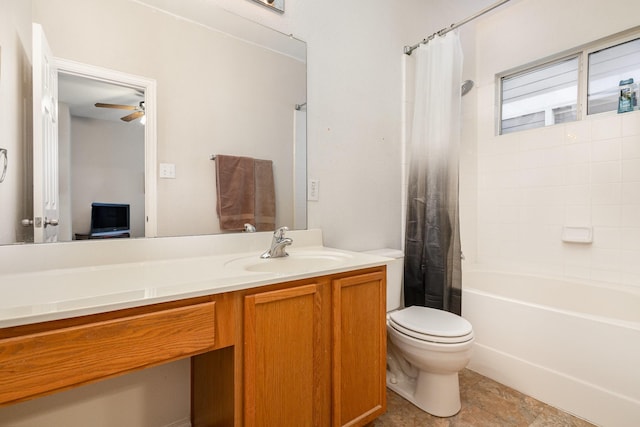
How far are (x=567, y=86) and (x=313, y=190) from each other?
2.12 metres

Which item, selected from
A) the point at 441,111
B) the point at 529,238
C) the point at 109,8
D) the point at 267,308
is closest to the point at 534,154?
the point at 529,238

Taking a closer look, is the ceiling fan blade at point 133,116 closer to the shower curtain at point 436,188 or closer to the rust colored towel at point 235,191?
the rust colored towel at point 235,191

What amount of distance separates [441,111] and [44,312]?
1.99 metres

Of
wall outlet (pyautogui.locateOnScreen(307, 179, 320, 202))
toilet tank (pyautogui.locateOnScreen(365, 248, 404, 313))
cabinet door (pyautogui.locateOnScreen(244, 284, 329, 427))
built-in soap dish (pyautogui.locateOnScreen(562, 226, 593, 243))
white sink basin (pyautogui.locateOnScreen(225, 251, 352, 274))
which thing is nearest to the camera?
cabinet door (pyautogui.locateOnScreen(244, 284, 329, 427))

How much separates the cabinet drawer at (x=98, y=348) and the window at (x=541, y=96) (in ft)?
8.95

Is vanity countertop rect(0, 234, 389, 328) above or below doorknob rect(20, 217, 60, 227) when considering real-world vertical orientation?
below

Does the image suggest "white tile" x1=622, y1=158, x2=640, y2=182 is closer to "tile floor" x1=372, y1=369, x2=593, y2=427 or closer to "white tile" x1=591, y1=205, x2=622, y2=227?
"white tile" x1=591, y1=205, x2=622, y2=227

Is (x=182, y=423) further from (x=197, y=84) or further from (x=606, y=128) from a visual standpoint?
(x=606, y=128)

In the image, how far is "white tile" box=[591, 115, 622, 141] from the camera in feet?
6.40

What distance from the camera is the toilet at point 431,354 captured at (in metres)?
1.40

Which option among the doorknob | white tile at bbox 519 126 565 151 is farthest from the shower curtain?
the doorknob

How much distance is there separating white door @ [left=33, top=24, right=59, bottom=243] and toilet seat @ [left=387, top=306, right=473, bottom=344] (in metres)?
1.51

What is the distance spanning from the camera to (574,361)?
1.50 meters

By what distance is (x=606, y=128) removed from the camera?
6.55ft
